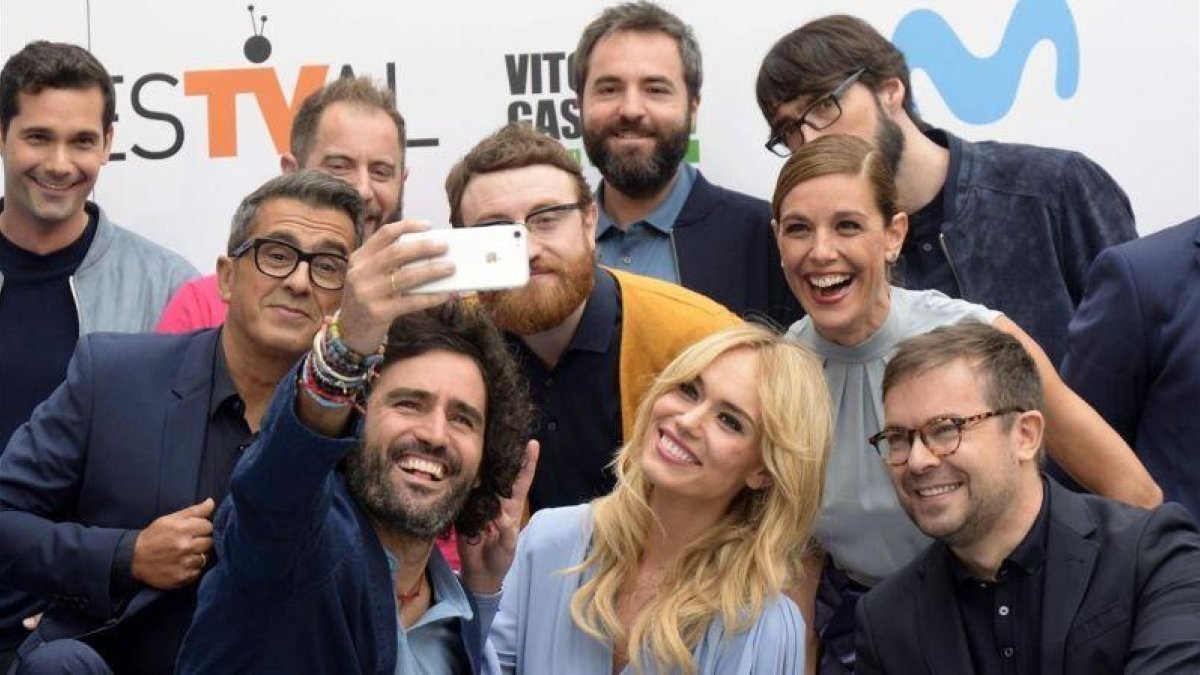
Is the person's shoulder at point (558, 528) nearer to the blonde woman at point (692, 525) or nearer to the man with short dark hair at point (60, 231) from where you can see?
the blonde woman at point (692, 525)

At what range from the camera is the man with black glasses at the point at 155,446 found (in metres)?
4.39

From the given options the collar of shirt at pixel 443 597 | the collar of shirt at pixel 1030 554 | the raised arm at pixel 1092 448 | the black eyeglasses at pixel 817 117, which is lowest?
the collar of shirt at pixel 443 597

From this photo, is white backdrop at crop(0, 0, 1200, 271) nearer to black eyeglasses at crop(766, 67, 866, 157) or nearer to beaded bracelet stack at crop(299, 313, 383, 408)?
black eyeglasses at crop(766, 67, 866, 157)

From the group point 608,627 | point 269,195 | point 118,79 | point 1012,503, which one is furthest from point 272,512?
point 118,79

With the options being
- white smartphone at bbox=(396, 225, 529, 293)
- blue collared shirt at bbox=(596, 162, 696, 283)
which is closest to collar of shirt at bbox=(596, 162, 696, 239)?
blue collared shirt at bbox=(596, 162, 696, 283)

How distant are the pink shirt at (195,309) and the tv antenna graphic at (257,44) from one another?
2.22 ft

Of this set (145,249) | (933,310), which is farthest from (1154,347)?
(145,249)

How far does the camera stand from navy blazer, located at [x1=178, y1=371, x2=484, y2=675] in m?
3.40

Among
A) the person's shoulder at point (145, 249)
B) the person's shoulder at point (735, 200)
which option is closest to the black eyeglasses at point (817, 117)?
the person's shoulder at point (735, 200)

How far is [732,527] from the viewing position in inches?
175

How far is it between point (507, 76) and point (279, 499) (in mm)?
2417

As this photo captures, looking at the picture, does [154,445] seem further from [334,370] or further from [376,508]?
[334,370]

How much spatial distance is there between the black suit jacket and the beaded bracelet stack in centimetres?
151

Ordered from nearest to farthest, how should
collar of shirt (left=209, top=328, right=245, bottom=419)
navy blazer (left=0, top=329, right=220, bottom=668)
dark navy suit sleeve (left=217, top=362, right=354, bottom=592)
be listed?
dark navy suit sleeve (left=217, top=362, right=354, bottom=592)
navy blazer (left=0, top=329, right=220, bottom=668)
collar of shirt (left=209, top=328, right=245, bottom=419)
